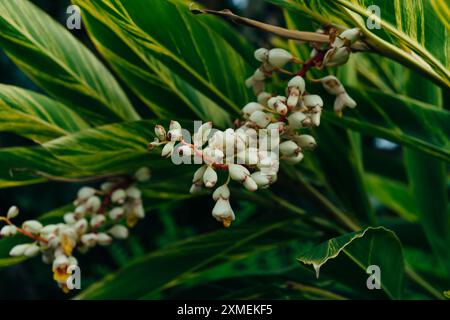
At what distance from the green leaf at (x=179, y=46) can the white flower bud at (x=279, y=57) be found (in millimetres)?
161

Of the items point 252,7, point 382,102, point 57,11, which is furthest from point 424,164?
point 57,11

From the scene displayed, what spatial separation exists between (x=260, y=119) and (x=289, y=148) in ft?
0.14

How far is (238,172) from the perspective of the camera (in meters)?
0.71

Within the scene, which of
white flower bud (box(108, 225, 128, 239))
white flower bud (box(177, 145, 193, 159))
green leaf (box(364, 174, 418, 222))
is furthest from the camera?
green leaf (box(364, 174, 418, 222))

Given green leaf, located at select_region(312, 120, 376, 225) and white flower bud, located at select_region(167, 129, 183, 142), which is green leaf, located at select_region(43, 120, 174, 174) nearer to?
white flower bud, located at select_region(167, 129, 183, 142)

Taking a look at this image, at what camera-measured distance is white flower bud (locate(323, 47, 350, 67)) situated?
0.78 metres

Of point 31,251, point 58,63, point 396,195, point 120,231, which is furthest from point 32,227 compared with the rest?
point 396,195

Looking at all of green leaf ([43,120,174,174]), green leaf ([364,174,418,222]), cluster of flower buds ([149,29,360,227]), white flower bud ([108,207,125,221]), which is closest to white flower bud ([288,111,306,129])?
cluster of flower buds ([149,29,360,227])

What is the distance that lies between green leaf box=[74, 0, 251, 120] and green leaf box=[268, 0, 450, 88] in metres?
0.16

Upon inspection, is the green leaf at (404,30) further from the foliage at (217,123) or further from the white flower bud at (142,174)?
the white flower bud at (142,174)

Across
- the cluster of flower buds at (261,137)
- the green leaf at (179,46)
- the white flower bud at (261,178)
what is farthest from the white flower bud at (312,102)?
the green leaf at (179,46)

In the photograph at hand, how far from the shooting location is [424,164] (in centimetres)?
122

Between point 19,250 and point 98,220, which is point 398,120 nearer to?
point 98,220
